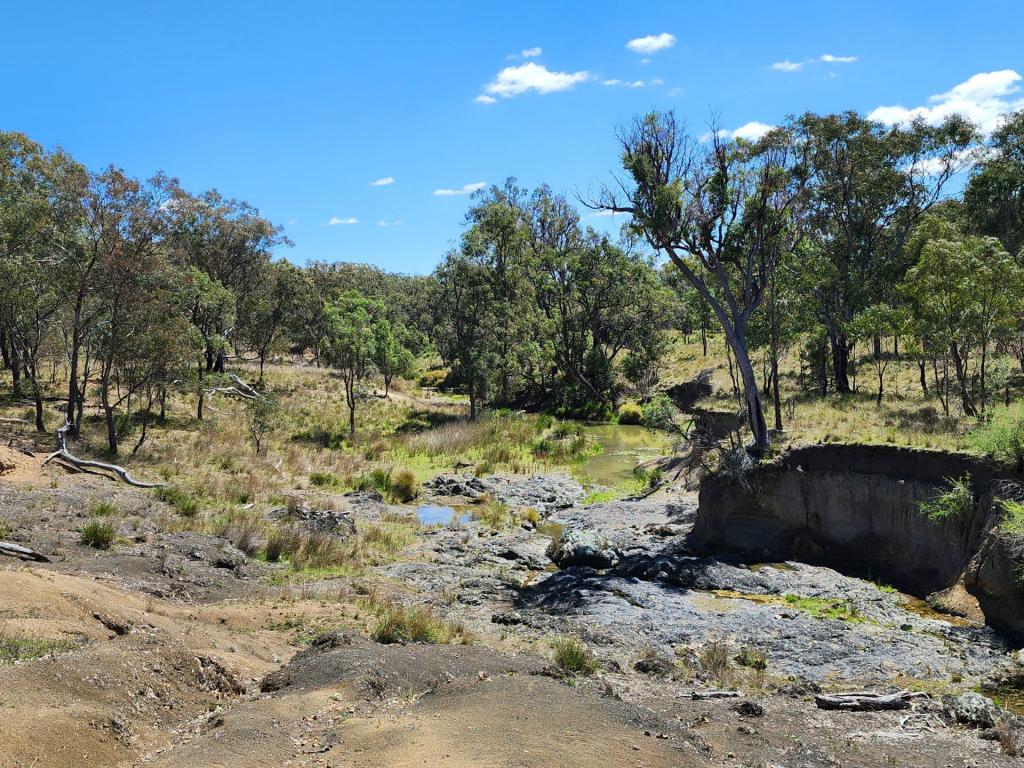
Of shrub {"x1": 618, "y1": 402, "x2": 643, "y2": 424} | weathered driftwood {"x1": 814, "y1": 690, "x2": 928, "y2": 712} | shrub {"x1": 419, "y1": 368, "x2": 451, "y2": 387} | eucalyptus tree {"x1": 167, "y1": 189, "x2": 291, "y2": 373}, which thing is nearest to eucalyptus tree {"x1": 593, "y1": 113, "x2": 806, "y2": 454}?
weathered driftwood {"x1": 814, "y1": 690, "x2": 928, "y2": 712}

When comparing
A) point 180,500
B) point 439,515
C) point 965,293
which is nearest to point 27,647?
point 180,500

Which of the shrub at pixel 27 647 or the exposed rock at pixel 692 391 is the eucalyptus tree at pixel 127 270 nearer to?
the shrub at pixel 27 647

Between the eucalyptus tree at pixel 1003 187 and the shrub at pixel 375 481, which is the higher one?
the eucalyptus tree at pixel 1003 187

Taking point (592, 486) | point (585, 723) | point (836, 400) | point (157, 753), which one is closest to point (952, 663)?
point (585, 723)

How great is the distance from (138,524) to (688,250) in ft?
50.5

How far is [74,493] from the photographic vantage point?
18.3 m

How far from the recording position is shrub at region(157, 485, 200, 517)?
715 inches

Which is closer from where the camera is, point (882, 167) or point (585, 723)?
point (585, 723)

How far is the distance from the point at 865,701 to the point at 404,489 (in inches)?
667

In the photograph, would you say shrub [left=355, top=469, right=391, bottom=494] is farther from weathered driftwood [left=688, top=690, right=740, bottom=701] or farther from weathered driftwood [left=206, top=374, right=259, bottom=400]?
weathered driftwood [left=688, top=690, right=740, bottom=701]

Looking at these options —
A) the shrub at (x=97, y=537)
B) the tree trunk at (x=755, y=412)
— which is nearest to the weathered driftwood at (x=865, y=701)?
the tree trunk at (x=755, y=412)

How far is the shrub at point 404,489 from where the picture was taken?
938 inches

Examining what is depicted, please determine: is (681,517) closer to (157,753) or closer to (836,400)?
(836,400)

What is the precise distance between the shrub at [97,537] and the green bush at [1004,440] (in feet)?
56.6
